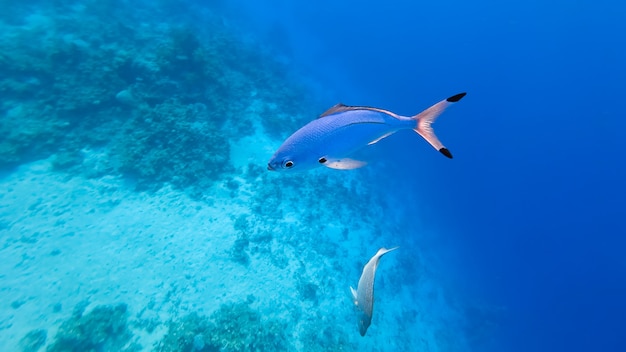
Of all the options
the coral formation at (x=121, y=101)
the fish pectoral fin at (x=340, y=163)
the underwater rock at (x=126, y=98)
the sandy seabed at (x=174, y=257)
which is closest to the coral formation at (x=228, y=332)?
the sandy seabed at (x=174, y=257)

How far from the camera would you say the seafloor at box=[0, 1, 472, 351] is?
5.73 meters

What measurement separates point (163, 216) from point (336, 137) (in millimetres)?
7347

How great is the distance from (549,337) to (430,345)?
1724 cm

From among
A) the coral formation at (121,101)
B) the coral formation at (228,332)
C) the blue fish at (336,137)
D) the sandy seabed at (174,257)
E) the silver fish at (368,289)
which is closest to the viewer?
the blue fish at (336,137)

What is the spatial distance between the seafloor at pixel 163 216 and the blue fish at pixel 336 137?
5633 millimetres

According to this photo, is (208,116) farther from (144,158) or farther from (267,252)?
(267,252)

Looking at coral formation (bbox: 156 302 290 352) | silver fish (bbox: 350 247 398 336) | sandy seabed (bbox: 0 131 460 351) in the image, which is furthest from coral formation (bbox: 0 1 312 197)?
silver fish (bbox: 350 247 398 336)

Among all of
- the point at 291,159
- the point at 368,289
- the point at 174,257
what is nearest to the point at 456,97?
the point at 291,159

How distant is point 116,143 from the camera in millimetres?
8539

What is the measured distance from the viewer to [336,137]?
168 cm

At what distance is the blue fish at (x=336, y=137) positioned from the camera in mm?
1652

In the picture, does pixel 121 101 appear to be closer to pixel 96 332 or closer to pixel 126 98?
pixel 126 98

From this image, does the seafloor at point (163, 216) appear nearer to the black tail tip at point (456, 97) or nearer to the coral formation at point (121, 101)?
the coral formation at point (121, 101)

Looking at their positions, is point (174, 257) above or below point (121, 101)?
below
